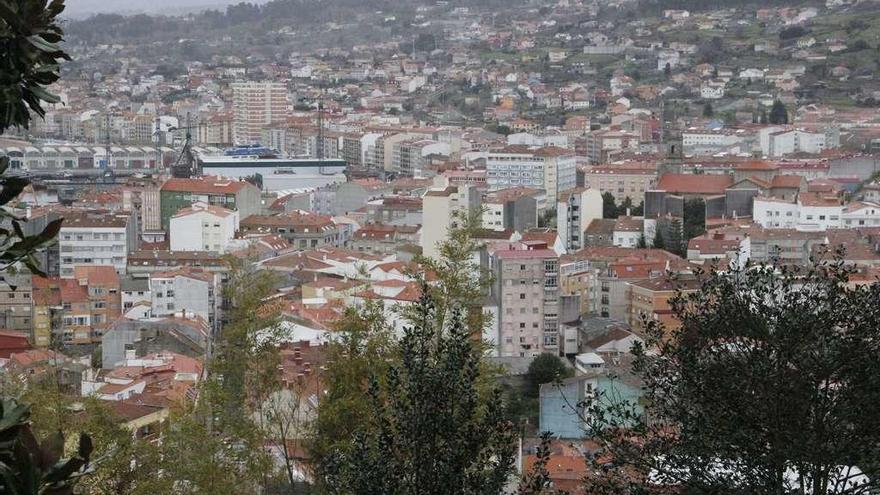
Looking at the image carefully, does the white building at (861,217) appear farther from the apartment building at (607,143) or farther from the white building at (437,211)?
the apartment building at (607,143)

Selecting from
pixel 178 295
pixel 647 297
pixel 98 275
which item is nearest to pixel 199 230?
pixel 98 275

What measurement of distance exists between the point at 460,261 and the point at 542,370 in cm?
729

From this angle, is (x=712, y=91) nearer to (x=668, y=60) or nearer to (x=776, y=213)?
(x=668, y=60)

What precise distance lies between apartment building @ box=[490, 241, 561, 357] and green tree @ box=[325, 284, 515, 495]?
9436 millimetres

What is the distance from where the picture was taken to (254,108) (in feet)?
121

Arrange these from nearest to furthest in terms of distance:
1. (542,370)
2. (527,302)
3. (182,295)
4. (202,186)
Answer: (542,370), (527,302), (182,295), (202,186)

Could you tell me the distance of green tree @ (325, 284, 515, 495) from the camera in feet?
8.68

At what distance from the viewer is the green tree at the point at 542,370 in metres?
11.4

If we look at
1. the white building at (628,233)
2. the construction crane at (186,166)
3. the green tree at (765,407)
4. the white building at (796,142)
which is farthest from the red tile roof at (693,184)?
the green tree at (765,407)

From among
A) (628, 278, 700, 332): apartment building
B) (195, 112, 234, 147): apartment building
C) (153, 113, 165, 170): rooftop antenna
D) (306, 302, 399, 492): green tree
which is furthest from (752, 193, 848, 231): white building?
(195, 112, 234, 147): apartment building

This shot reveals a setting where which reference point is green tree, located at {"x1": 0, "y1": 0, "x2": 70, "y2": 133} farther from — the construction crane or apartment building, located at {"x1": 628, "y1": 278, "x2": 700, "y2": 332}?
the construction crane

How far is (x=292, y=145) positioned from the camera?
111ft

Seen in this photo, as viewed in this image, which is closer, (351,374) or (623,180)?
(351,374)

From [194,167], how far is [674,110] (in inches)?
495
